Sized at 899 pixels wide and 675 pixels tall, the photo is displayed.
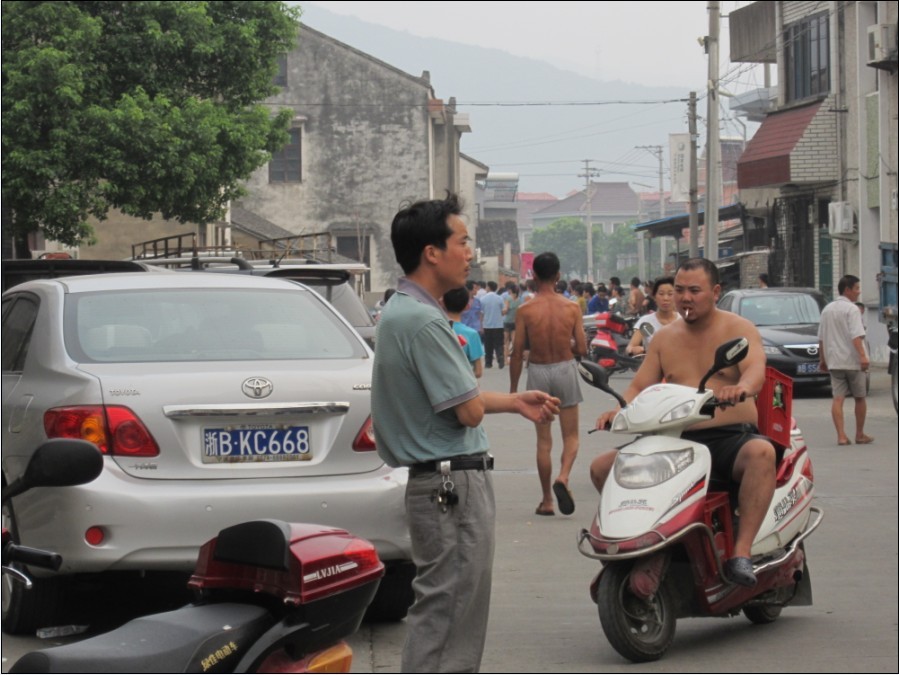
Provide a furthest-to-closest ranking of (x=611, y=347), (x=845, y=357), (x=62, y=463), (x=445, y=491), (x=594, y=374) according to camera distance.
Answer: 1. (x=845, y=357)
2. (x=611, y=347)
3. (x=594, y=374)
4. (x=445, y=491)
5. (x=62, y=463)

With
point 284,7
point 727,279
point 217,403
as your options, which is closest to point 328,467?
point 217,403

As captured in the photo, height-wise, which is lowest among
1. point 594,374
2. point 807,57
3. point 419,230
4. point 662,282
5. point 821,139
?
point 594,374

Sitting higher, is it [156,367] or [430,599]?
[156,367]

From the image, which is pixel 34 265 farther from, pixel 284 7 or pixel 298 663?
pixel 284 7

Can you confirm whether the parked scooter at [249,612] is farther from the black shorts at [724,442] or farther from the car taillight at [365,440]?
the black shorts at [724,442]

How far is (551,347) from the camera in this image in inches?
412

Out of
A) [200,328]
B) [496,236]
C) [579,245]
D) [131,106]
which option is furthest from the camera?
A: [579,245]

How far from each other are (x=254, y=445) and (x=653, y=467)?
170 cm

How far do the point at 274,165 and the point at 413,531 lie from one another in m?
51.8

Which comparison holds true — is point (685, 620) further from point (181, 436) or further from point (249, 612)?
point (249, 612)

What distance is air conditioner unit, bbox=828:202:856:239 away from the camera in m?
29.1

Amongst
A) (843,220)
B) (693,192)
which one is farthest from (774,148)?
(693,192)

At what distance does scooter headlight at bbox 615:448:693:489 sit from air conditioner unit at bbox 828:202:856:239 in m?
23.9

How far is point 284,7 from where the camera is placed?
29359 mm
